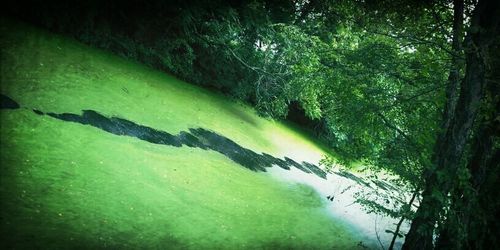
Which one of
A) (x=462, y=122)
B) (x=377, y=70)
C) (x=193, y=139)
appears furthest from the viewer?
(x=193, y=139)

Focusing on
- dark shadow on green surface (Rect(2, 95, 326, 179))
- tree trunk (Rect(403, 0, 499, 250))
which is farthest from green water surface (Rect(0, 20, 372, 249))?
tree trunk (Rect(403, 0, 499, 250))

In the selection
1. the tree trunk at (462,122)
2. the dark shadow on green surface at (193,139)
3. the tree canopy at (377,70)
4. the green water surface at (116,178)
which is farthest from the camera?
the dark shadow on green surface at (193,139)

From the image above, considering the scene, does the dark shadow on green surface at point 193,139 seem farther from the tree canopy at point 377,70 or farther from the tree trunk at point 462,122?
the tree trunk at point 462,122

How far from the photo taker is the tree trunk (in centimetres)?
292

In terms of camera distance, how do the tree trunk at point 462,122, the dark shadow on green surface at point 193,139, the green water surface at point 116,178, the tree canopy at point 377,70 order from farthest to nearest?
1. the dark shadow on green surface at point 193,139
2. the tree canopy at point 377,70
3. the tree trunk at point 462,122
4. the green water surface at point 116,178

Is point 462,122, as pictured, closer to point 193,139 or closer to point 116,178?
point 116,178

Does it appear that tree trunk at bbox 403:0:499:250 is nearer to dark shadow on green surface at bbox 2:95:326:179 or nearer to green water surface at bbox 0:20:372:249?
green water surface at bbox 0:20:372:249

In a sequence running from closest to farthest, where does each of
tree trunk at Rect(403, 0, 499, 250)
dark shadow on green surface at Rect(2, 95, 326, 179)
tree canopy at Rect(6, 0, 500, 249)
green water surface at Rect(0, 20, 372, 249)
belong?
green water surface at Rect(0, 20, 372, 249) → tree trunk at Rect(403, 0, 499, 250) → tree canopy at Rect(6, 0, 500, 249) → dark shadow on green surface at Rect(2, 95, 326, 179)

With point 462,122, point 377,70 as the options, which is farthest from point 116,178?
point 377,70

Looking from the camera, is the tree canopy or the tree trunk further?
the tree canopy

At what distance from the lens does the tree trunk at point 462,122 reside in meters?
2.92

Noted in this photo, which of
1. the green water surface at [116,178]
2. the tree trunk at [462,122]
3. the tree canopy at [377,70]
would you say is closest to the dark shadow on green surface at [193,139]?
the green water surface at [116,178]

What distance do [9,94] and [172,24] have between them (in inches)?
175

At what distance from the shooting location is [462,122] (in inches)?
118
